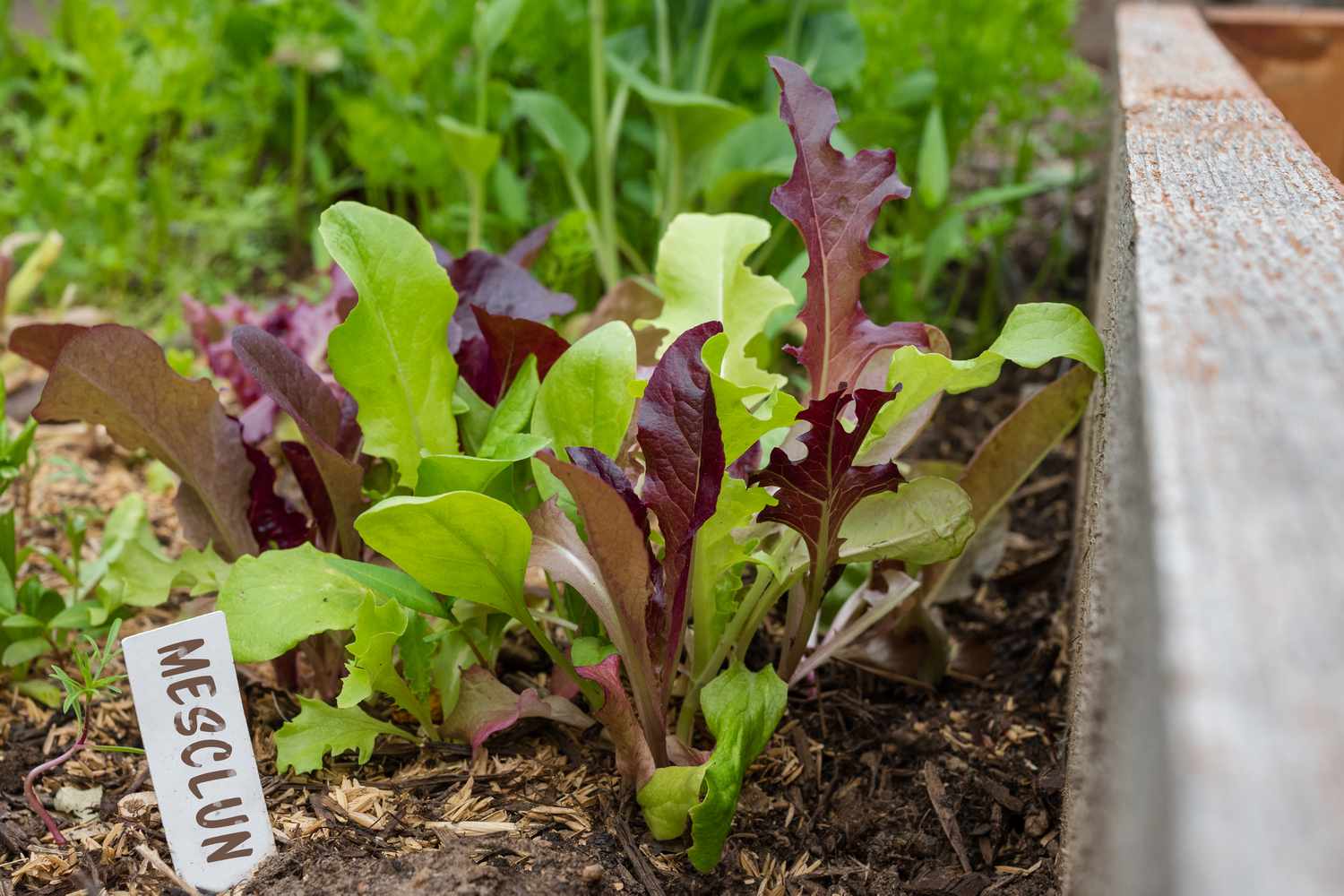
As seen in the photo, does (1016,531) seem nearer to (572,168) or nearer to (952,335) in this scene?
(952,335)

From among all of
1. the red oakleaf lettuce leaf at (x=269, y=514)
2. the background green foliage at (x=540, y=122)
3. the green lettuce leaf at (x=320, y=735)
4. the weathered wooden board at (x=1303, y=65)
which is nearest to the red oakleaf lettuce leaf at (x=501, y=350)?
the red oakleaf lettuce leaf at (x=269, y=514)

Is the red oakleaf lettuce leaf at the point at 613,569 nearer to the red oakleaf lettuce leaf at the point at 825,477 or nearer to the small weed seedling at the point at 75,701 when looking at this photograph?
the red oakleaf lettuce leaf at the point at 825,477

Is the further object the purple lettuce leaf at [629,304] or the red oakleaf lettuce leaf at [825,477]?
the purple lettuce leaf at [629,304]

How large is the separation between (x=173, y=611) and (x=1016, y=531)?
1.17 m

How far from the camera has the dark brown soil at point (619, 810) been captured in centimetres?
91

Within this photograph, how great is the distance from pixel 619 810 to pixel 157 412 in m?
0.57

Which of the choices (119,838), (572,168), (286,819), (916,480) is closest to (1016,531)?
(916,480)

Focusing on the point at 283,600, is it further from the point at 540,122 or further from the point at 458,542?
the point at 540,122

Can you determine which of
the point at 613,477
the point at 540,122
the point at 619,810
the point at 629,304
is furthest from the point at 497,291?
the point at 540,122

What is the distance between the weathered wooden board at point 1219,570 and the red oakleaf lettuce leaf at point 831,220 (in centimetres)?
24

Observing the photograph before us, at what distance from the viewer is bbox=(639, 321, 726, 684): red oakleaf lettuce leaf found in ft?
2.88

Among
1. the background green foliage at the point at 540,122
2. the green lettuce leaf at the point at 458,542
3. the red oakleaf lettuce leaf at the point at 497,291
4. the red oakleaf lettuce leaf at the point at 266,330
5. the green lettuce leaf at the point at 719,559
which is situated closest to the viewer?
the green lettuce leaf at the point at 458,542

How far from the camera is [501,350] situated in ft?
3.88

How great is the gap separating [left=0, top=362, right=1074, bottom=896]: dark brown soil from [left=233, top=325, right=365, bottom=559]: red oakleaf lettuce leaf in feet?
0.64
